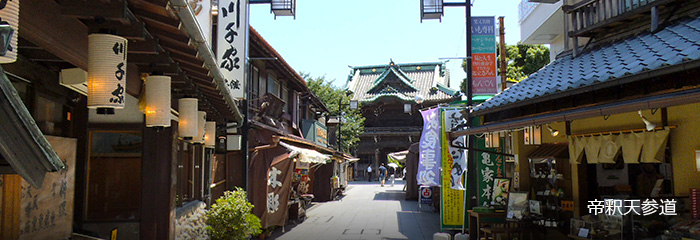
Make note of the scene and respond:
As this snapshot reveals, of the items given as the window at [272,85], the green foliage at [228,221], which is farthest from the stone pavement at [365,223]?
the window at [272,85]

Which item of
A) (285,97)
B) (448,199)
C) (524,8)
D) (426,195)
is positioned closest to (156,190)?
(448,199)

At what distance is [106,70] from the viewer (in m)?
4.48

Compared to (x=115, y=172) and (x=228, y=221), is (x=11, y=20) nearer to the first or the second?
(x=115, y=172)

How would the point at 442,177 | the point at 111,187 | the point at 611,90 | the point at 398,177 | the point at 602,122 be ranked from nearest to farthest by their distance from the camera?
the point at 611,90 → the point at 111,187 → the point at 602,122 → the point at 442,177 → the point at 398,177

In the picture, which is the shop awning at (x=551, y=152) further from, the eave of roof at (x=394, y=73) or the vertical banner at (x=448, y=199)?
the eave of roof at (x=394, y=73)

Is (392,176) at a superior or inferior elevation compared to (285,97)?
inferior

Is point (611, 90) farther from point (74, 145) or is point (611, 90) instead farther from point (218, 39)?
point (218, 39)

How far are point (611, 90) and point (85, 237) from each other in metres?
7.56

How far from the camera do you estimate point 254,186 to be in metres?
14.0

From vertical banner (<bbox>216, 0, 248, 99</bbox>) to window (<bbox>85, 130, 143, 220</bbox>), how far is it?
405 cm

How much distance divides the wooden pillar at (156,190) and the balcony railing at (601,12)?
325 inches

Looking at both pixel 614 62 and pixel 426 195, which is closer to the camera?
pixel 614 62

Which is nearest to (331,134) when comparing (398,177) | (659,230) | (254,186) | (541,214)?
(254,186)

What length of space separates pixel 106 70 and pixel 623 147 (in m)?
8.03
